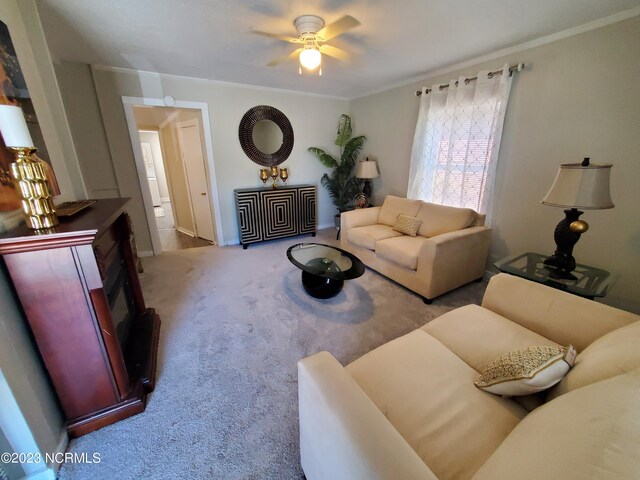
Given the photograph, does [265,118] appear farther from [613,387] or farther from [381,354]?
[613,387]

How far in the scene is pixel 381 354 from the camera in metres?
1.23

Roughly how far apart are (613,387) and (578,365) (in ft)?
1.01

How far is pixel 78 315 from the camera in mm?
1228

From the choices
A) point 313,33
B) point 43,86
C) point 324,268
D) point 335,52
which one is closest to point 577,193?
point 324,268

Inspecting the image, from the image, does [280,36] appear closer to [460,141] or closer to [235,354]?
[460,141]

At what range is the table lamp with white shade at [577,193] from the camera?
157cm

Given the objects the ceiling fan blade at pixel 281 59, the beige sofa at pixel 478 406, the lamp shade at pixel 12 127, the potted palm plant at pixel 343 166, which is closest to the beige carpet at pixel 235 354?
the beige sofa at pixel 478 406

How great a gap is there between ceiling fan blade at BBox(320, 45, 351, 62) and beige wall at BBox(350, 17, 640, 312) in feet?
4.47

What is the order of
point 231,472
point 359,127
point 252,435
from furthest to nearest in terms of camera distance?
point 359,127 → point 252,435 → point 231,472

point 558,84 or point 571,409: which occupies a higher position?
point 558,84

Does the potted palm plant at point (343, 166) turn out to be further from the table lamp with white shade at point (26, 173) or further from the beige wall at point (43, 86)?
the table lamp with white shade at point (26, 173)

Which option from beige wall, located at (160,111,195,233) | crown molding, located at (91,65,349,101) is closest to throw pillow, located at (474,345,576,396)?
crown molding, located at (91,65,349,101)

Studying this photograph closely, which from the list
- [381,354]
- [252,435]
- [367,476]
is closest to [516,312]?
[381,354]

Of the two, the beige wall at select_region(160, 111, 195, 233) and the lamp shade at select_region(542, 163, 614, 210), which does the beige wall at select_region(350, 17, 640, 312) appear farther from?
the beige wall at select_region(160, 111, 195, 233)
